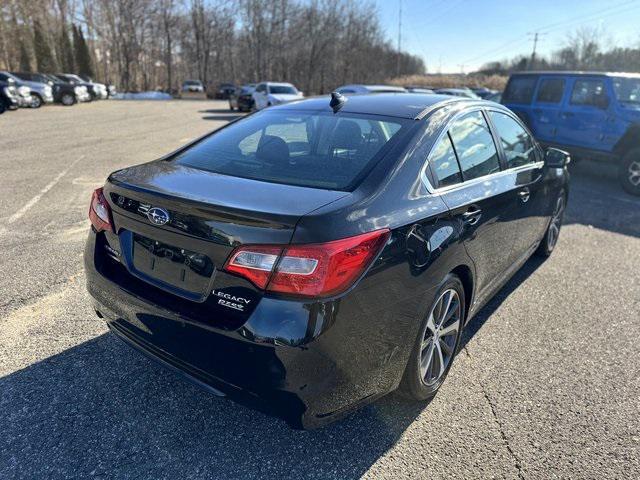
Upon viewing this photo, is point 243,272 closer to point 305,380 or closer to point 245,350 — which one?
point 245,350

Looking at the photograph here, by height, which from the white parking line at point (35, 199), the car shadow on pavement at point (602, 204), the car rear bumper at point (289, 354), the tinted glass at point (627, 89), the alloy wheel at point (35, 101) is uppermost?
the tinted glass at point (627, 89)

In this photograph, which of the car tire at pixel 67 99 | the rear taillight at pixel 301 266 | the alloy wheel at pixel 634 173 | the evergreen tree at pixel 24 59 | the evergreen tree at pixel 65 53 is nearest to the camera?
the rear taillight at pixel 301 266

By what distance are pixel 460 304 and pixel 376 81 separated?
69796 millimetres

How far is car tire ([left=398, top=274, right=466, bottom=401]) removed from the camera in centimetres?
241

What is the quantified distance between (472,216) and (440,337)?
74 cm

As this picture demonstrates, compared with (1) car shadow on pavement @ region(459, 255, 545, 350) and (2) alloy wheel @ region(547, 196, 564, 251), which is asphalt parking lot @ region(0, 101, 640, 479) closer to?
(1) car shadow on pavement @ region(459, 255, 545, 350)

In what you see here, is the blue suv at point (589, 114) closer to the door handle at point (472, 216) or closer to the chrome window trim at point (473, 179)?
the chrome window trim at point (473, 179)

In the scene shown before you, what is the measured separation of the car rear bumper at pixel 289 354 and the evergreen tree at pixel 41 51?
53.6 m

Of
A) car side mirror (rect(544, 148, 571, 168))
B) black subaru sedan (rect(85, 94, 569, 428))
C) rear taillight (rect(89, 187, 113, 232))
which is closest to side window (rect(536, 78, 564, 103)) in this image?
car side mirror (rect(544, 148, 571, 168))

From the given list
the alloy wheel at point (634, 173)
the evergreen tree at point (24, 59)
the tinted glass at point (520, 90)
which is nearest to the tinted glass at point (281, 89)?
the tinted glass at point (520, 90)

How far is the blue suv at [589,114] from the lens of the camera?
8.51 meters

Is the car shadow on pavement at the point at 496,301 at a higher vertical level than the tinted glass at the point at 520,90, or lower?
lower

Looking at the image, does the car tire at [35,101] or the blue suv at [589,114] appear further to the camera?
the car tire at [35,101]

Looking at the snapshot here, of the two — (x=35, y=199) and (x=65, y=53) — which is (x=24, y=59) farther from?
(x=35, y=199)
